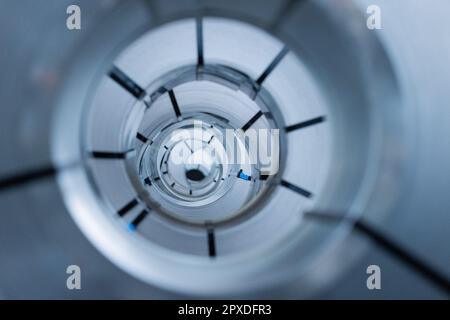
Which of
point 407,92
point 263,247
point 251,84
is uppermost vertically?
point 251,84

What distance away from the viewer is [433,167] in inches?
34.7

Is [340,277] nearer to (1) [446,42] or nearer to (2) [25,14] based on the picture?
(1) [446,42]

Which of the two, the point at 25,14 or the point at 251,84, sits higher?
the point at 251,84

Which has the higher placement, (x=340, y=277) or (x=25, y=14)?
(x=25, y=14)

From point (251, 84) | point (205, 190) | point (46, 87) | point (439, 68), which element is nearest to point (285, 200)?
point (251, 84)

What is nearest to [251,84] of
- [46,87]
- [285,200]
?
[285,200]

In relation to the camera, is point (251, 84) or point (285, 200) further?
point (251, 84)

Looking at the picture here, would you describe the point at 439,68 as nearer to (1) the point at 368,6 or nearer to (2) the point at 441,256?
(1) the point at 368,6

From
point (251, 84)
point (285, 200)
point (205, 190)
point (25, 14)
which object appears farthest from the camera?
point (205, 190)

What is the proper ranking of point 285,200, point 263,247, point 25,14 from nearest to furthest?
point 25,14
point 263,247
point 285,200
